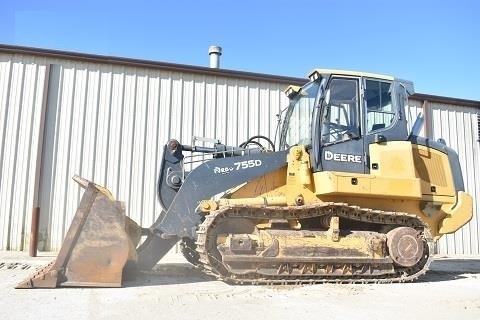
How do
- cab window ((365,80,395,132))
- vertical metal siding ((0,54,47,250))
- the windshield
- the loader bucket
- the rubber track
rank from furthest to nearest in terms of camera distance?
vertical metal siding ((0,54,47,250))
the windshield
cab window ((365,80,395,132))
the rubber track
the loader bucket

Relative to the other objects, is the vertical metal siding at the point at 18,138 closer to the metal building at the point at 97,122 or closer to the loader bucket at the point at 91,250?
the metal building at the point at 97,122

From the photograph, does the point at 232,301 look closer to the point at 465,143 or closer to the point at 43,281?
the point at 43,281

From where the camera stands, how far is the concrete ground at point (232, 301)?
5160mm

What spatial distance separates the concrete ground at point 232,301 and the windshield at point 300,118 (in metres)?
2.71

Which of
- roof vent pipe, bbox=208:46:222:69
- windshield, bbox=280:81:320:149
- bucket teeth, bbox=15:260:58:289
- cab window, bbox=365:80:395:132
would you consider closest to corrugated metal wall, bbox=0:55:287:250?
roof vent pipe, bbox=208:46:222:69

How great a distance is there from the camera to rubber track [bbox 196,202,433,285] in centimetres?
700

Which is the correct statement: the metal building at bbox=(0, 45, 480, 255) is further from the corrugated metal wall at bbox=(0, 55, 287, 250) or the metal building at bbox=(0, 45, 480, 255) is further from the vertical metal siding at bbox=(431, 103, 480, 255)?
the vertical metal siding at bbox=(431, 103, 480, 255)

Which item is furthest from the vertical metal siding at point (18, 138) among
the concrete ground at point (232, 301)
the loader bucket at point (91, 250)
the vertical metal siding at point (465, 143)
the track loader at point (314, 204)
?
the vertical metal siding at point (465, 143)

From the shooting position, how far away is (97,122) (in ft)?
41.4

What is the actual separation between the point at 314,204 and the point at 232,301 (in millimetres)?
2382

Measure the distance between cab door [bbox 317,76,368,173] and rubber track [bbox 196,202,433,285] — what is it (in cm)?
73

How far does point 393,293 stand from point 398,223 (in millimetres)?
1677

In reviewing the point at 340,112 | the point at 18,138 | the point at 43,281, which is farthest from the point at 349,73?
the point at 18,138

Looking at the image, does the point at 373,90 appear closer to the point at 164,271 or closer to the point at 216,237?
the point at 216,237
